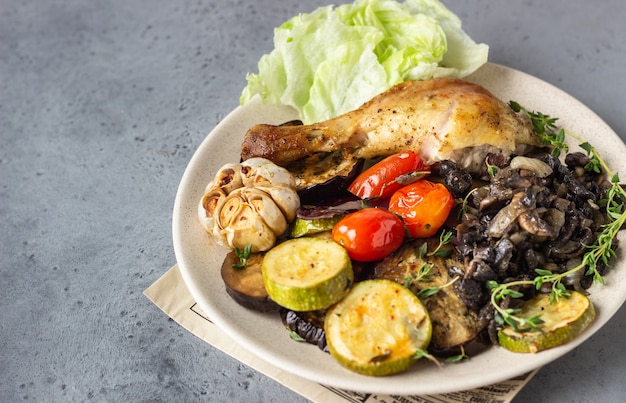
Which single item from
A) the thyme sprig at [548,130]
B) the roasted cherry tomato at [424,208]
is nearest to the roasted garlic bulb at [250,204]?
the roasted cherry tomato at [424,208]

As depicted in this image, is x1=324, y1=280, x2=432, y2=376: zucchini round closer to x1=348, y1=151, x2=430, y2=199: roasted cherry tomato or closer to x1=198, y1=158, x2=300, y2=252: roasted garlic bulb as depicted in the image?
x1=198, y1=158, x2=300, y2=252: roasted garlic bulb

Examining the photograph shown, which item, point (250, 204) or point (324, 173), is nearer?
point (250, 204)

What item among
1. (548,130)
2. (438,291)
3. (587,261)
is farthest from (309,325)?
(548,130)

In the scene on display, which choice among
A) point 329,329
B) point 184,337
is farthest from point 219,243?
point 329,329

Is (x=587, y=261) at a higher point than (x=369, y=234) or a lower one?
lower

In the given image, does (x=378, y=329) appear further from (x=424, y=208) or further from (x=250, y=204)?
(x=250, y=204)

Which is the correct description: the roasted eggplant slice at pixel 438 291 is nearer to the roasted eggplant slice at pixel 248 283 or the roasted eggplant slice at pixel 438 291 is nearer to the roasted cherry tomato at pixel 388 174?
the roasted cherry tomato at pixel 388 174
